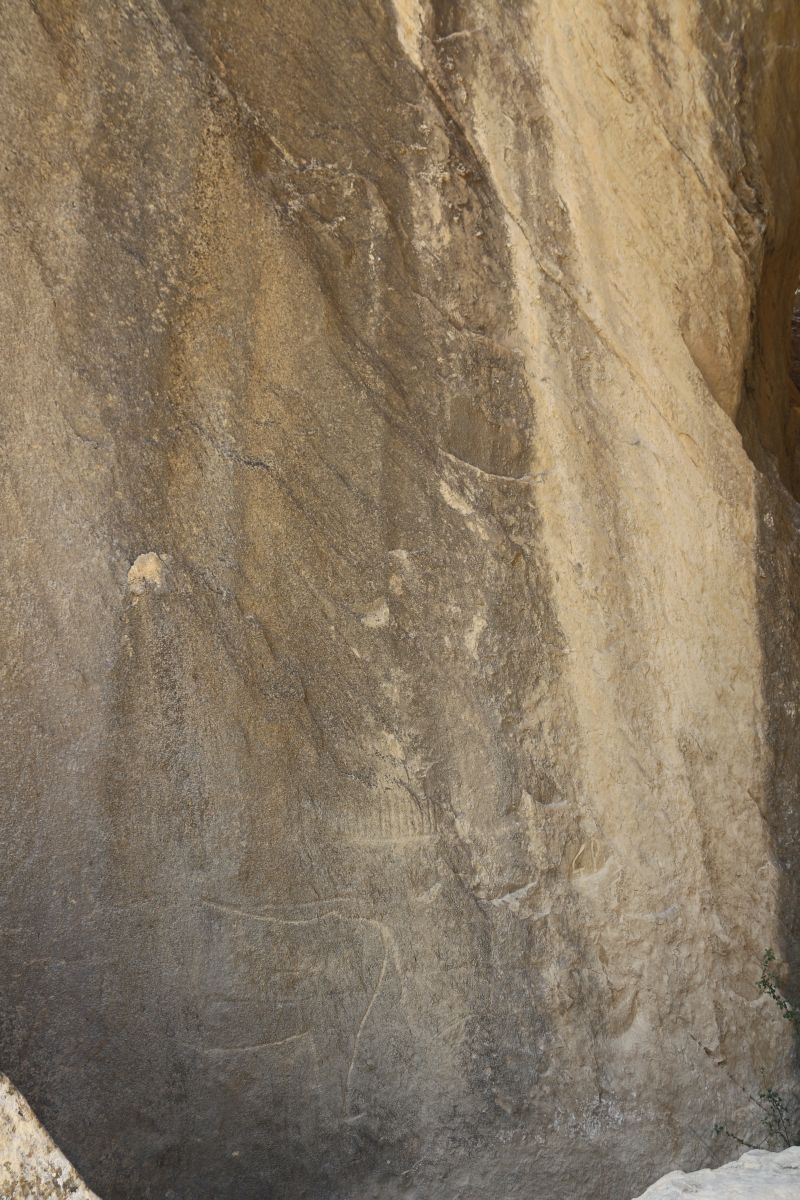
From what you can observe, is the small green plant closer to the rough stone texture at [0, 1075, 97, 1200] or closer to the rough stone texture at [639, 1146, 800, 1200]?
the rough stone texture at [639, 1146, 800, 1200]

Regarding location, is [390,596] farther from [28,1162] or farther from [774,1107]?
[774,1107]

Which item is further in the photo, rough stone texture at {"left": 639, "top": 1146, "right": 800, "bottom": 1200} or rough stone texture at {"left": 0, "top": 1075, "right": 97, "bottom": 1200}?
rough stone texture at {"left": 639, "top": 1146, "right": 800, "bottom": 1200}

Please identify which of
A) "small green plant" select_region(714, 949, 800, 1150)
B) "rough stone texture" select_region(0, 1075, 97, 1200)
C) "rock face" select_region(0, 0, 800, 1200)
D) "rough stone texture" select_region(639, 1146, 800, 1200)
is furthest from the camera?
"small green plant" select_region(714, 949, 800, 1150)

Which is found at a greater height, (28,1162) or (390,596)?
(390,596)

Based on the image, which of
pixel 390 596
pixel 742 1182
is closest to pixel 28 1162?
pixel 742 1182

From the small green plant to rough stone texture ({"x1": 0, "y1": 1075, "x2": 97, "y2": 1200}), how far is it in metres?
1.63

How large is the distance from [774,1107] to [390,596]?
5.30 feet

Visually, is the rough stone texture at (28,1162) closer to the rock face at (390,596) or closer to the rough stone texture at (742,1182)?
the rock face at (390,596)

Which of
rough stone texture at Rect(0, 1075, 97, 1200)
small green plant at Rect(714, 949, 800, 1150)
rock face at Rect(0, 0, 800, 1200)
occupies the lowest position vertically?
small green plant at Rect(714, 949, 800, 1150)

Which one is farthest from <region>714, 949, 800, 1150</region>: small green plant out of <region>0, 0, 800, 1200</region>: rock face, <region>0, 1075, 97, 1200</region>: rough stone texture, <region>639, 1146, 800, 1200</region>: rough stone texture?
<region>0, 1075, 97, 1200</region>: rough stone texture

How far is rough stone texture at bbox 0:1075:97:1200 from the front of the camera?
188 centimetres

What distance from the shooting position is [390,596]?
2865mm

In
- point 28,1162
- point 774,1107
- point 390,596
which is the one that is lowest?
point 774,1107

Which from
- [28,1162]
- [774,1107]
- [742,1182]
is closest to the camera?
[28,1162]
